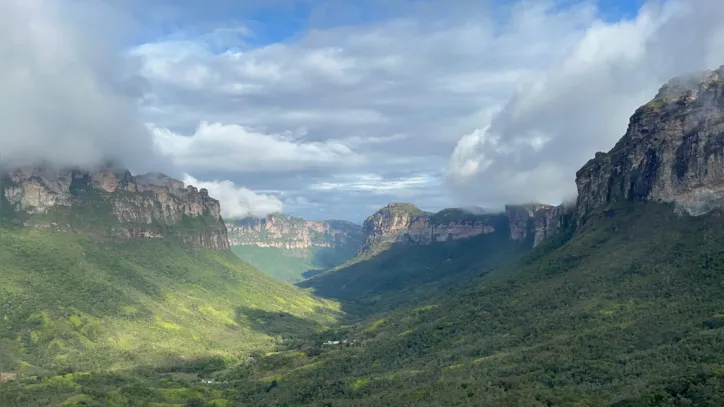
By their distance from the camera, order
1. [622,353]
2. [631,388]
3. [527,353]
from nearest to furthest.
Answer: [631,388] < [622,353] < [527,353]

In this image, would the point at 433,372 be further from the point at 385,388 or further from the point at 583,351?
the point at 583,351

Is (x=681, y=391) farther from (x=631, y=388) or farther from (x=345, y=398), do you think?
(x=345, y=398)

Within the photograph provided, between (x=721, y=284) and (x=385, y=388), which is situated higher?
(x=721, y=284)

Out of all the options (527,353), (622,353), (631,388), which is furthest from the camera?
(527,353)

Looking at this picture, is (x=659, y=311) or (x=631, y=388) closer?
(x=631, y=388)

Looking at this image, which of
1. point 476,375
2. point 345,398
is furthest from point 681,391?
point 345,398

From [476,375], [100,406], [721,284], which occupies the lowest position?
[100,406]

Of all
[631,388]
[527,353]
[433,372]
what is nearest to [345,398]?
[433,372]

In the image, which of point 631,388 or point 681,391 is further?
point 631,388

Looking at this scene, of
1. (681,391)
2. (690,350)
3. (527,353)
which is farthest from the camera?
(527,353)
